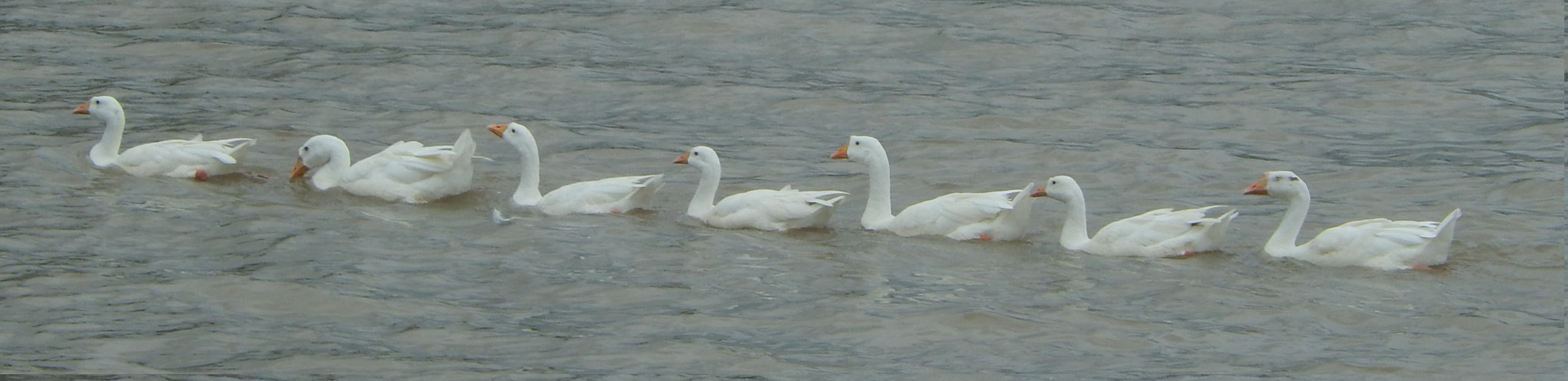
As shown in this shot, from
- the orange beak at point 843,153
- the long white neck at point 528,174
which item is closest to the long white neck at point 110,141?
the long white neck at point 528,174

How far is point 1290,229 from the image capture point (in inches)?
471

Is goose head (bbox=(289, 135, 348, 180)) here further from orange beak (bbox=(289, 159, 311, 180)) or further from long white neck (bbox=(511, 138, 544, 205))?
long white neck (bbox=(511, 138, 544, 205))

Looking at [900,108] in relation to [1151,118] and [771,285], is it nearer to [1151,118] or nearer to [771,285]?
[1151,118]

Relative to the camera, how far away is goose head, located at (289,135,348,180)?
1389 centimetres

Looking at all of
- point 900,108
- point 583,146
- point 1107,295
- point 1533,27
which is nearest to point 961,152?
point 900,108

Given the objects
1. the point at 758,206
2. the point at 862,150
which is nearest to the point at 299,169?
the point at 758,206

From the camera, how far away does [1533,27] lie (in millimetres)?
18875

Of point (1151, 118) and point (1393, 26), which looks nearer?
point (1151, 118)

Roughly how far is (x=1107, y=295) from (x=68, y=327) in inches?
217

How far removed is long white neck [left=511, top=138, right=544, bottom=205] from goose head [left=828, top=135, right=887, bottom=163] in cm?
212

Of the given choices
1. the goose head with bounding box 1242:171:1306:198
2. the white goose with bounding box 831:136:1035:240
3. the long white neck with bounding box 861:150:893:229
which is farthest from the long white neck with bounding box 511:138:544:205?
the goose head with bounding box 1242:171:1306:198

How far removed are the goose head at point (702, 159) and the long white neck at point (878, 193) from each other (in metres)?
1.06

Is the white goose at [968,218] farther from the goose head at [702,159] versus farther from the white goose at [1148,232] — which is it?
the goose head at [702,159]

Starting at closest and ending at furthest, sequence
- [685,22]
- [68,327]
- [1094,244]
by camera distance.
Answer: [68,327] < [1094,244] < [685,22]
